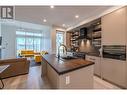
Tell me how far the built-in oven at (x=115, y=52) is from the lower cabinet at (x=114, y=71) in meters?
0.13

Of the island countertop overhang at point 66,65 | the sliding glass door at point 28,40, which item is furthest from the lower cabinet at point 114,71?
the sliding glass door at point 28,40

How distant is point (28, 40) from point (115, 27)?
8.85m

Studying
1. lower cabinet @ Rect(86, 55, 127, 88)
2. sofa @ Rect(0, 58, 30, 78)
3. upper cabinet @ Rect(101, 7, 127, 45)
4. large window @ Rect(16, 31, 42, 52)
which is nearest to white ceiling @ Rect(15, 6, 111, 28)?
upper cabinet @ Rect(101, 7, 127, 45)

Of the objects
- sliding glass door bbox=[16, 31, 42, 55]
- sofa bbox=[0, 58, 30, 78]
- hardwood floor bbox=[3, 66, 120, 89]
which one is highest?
sliding glass door bbox=[16, 31, 42, 55]

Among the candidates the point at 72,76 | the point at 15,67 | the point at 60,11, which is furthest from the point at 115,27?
the point at 15,67

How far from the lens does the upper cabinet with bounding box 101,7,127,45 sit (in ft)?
10.7

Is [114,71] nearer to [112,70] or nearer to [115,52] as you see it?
[112,70]

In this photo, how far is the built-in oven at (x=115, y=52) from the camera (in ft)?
10.8

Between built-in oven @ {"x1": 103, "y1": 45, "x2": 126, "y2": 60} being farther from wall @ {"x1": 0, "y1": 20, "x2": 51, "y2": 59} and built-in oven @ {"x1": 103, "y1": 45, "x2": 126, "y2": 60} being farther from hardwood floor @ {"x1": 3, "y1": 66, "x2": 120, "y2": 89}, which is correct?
wall @ {"x1": 0, "y1": 20, "x2": 51, "y2": 59}

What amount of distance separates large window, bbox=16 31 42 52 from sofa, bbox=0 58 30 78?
573 centimetres

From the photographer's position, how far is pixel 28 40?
10867 mm

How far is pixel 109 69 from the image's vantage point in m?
3.79
